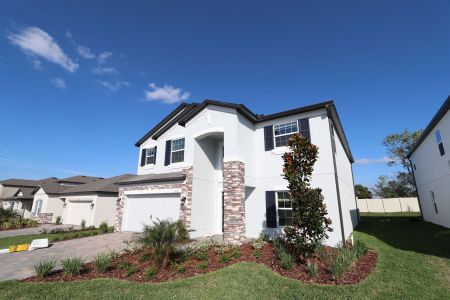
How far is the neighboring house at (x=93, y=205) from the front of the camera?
20.7 metres

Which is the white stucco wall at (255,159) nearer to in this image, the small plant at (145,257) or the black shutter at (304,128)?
the black shutter at (304,128)

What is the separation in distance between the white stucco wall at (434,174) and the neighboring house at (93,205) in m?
25.1

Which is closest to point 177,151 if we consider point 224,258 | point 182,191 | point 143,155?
point 182,191

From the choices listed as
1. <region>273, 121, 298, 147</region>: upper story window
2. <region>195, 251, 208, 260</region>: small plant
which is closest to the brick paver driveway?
<region>195, 251, 208, 260</region>: small plant

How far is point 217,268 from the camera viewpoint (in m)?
7.83

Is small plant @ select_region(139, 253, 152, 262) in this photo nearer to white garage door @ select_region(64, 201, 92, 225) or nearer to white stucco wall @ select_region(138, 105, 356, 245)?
white stucco wall @ select_region(138, 105, 356, 245)

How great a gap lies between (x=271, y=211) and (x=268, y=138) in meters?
4.26

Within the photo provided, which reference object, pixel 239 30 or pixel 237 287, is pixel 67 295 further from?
pixel 239 30

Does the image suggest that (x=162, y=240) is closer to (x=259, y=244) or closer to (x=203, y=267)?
(x=203, y=267)

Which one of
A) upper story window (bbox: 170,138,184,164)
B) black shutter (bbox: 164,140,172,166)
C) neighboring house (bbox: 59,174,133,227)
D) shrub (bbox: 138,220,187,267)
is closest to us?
shrub (bbox: 138,220,187,267)

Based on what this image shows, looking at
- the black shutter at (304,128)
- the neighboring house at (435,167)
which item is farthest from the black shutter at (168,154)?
the neighboring house at (435,167)

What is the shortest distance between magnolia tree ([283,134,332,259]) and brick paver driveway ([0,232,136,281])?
834 cm

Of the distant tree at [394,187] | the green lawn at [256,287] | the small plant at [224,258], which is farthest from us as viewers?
→ the distant tree at [394,187]

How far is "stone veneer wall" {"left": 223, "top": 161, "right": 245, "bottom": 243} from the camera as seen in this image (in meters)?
11.4
